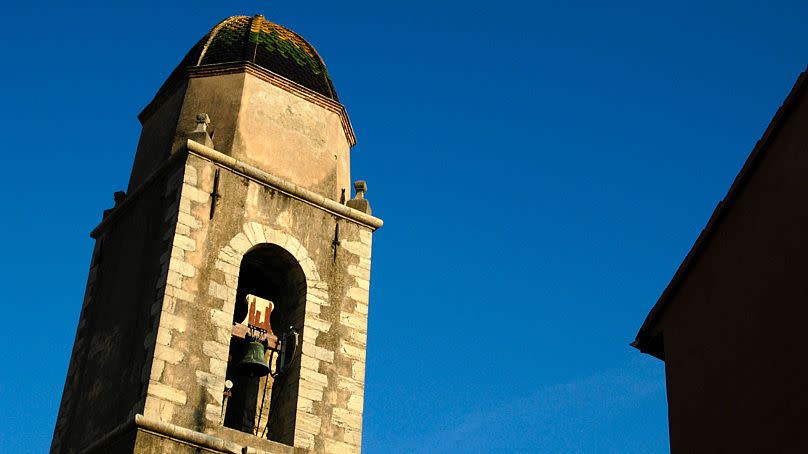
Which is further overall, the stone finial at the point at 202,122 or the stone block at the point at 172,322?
the stone finial at the point at 202,122

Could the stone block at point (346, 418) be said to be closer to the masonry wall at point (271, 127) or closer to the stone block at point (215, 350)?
the stone block at point (215, 350)

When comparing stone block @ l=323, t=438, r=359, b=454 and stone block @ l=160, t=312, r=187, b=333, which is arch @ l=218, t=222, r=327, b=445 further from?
stone block @ l=160, t=312, r=187, b=333

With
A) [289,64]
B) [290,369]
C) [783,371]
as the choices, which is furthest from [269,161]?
[783,371]

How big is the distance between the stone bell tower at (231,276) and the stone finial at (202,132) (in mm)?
21

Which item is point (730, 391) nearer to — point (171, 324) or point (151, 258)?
point (171, 324)

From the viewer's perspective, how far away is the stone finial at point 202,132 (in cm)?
1538

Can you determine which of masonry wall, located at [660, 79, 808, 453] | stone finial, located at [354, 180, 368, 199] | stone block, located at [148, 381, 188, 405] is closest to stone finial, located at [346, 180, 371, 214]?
stone finial, located at [354, 180, 368, 199]

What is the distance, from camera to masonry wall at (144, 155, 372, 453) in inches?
531

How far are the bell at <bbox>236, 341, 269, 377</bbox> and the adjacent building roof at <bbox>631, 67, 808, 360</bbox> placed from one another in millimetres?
4764

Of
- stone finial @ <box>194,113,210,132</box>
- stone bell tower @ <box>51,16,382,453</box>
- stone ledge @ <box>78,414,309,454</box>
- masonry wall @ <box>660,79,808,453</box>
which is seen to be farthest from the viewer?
stone finial @ <box>194,113,210,132</box>

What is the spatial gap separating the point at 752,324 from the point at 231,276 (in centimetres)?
678

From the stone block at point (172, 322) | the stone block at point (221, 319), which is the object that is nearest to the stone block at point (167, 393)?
the stone block at point (172, 322)

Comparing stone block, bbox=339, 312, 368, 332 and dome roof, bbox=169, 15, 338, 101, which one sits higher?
dome roof, bbox=169, 15, 338, 101

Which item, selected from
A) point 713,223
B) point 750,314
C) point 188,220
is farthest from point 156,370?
point 750,314
